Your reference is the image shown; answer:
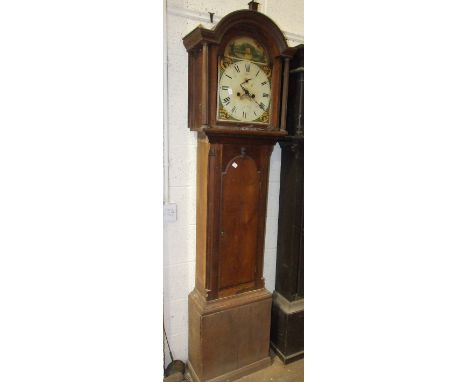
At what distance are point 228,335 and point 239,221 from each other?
2.14 ft

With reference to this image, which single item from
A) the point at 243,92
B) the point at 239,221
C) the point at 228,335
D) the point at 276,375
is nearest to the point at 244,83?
the point at 243,92

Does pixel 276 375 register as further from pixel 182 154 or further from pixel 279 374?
pixel 182 154

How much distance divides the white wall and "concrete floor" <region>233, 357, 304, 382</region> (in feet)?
1.43

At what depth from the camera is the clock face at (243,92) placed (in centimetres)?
161

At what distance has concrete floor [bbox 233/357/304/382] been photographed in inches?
Result: 73.2

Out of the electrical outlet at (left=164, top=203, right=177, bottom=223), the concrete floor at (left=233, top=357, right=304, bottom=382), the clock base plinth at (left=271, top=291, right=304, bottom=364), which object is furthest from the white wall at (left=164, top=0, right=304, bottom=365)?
the clock base plinth at (left=271, top=291, right=304, bottom=364)

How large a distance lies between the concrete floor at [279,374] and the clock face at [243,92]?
1.49 meters

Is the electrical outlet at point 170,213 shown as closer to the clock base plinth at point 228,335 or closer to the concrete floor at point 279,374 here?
the clock base plinth at point 228,335

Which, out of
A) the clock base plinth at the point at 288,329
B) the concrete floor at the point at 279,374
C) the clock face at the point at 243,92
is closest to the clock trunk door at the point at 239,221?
the clock face at the point at 243,92

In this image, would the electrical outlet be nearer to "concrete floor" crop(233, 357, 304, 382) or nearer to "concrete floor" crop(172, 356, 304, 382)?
"concrete floor" crop(172, 356, 304, 382)

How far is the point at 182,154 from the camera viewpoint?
1.76m
